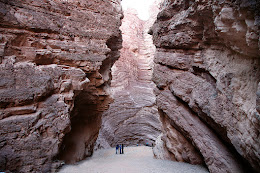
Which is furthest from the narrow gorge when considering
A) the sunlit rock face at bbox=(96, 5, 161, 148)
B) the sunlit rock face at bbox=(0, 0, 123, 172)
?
the sunlit rock face at bbox=(96, 5, 161, 148)

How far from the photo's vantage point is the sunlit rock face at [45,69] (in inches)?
174

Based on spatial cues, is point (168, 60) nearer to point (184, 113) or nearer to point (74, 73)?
point (184, 113)

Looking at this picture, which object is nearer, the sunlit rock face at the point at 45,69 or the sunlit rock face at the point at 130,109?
the sunlit rock face at the point at 45,69

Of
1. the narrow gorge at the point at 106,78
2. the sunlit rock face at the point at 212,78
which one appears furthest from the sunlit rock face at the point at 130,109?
the sunlit rock face at the point at 212,78

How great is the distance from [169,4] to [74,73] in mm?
4977

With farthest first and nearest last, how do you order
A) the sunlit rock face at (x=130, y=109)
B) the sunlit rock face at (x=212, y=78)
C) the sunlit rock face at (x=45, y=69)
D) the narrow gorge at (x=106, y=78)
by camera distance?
the sunlit rock face at (x=130, y=109) → the sunlit rock face at (x=45, y=69) → the narrow gorge at (x=106, y=78) → the sunlit rock face at (x=212, y=78)

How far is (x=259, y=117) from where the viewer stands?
2.91m

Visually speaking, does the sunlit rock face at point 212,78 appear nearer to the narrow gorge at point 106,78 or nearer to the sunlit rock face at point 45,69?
the narrow gorge at point 106,78

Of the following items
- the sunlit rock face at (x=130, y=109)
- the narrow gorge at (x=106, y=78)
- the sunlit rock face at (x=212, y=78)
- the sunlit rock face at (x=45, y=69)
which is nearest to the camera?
the sunlit rock face at (x=212, y=78)

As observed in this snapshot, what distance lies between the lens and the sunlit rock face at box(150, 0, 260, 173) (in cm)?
355

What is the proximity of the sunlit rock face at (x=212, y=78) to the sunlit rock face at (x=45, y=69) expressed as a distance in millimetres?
2687

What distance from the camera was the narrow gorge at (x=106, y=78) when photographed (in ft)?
12.7

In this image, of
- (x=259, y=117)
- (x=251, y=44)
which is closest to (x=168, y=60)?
(x=251, y=44)

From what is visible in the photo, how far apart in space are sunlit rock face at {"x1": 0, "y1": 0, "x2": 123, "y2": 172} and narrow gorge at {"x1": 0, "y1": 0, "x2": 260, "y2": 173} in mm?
24
